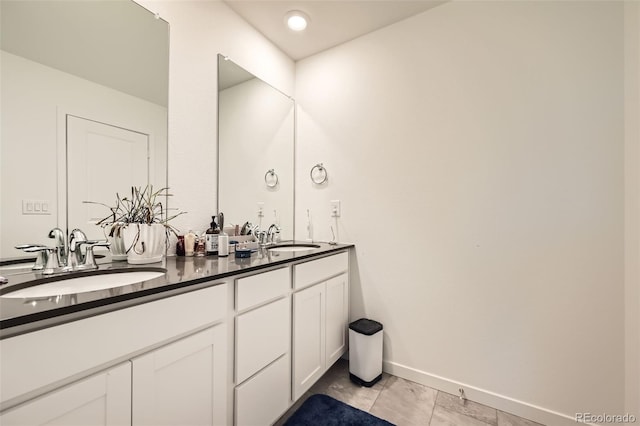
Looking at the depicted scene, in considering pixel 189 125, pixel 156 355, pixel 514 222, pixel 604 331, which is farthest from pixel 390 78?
pixel 156 355

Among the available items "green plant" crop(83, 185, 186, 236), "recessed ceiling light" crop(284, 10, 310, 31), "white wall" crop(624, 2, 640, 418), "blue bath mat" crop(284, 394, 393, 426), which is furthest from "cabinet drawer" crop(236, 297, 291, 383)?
"recessed ceiling light" crop(284, 10, 310, 31)

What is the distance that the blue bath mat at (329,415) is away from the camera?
1.47 metres

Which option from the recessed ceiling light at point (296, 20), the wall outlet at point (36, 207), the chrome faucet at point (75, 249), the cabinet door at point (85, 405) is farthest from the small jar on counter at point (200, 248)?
Answer: the recessed ceiling light at point (296, 20)

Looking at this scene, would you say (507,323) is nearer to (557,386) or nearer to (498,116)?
(557,386)

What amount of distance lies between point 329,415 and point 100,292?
135 centimetres

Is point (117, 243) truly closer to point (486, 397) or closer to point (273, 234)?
point (273, 234)

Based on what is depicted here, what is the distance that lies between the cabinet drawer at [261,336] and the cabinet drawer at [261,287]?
0.04 m

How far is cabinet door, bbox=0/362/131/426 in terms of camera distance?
64cm

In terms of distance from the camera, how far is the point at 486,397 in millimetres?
1661

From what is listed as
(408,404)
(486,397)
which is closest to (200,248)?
(408,404)

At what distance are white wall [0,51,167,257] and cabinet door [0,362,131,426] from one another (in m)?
0.68

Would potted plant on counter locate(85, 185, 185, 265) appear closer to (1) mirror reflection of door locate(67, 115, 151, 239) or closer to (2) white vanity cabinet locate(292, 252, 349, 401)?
(1) mirror reflection of door locate(67, 115, 151, 239)

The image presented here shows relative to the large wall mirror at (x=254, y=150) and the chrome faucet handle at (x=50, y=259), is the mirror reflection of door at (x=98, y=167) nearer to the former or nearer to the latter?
the chrome faucet handle at (x=50, y=259)

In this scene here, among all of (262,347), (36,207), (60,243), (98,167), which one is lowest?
(262,347)
